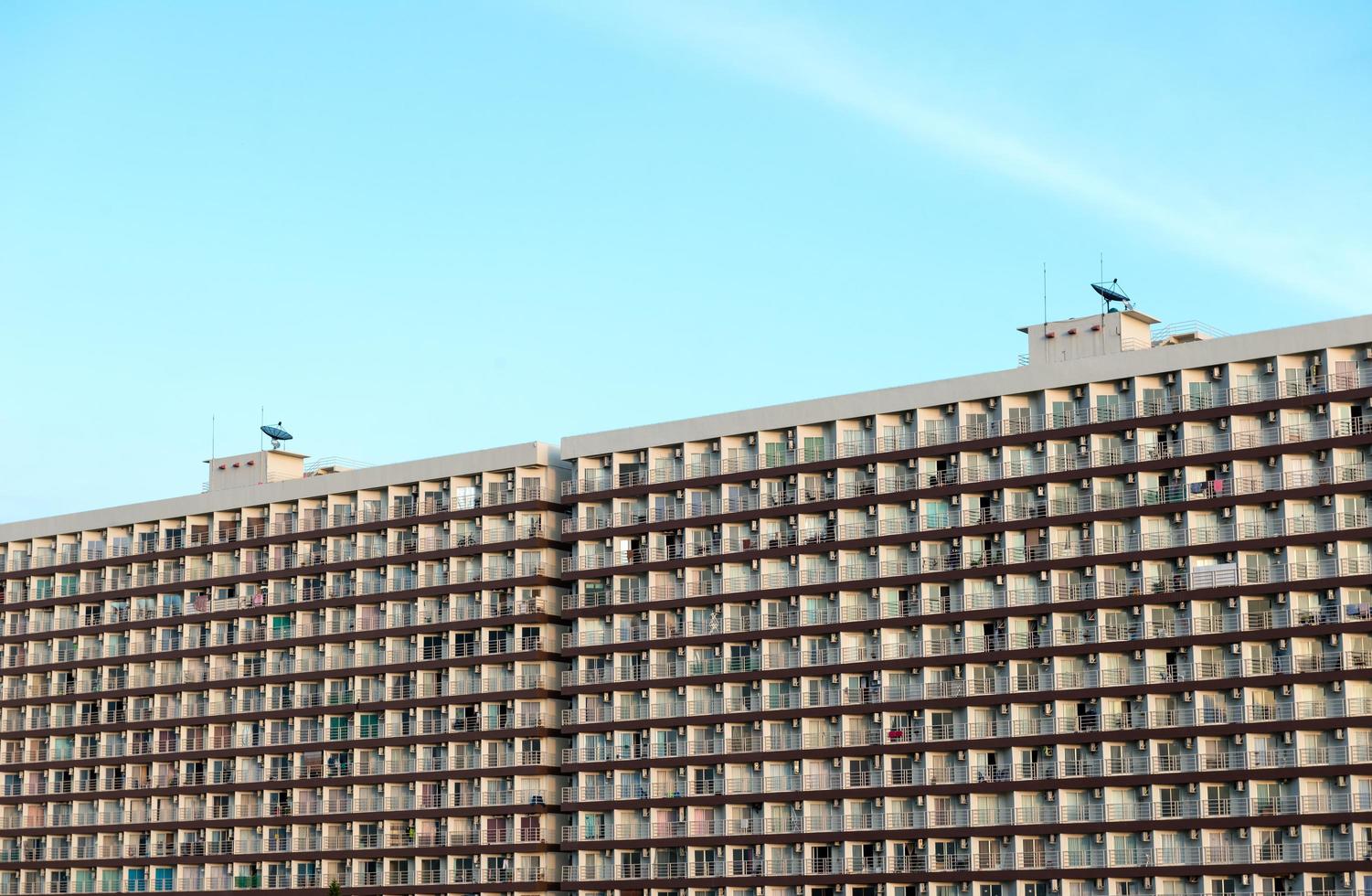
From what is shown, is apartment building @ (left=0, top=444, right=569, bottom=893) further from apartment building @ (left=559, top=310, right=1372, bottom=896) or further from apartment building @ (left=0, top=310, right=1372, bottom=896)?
apartment building @ (left=559, top=310, right=1372, bottom=896)

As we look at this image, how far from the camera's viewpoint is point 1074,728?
12850cm

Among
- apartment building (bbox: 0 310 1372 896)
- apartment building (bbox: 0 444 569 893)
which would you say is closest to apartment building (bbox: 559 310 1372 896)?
apartment building (bbox: 0 310 1372 896)

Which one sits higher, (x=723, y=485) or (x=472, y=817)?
(x=723, y=485)

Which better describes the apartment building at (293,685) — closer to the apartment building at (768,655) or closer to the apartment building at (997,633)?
the apartment building at (768,655)

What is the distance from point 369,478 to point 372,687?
15169mm

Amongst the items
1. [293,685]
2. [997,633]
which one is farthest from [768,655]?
[293,685]

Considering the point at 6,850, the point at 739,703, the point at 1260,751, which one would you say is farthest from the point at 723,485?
the point at 6,850

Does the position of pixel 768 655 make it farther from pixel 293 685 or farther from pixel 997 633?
pixel 293 685

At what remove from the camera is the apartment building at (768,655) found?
124188 mm

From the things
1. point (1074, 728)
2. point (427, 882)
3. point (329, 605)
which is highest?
point (329, 605)

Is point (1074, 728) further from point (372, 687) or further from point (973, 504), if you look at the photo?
point (372, 687)

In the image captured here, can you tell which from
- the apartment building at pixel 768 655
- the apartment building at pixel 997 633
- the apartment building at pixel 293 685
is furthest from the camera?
the apartment building at pixel 293 685

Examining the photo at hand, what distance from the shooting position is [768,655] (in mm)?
141125

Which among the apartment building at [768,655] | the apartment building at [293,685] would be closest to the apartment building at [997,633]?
the apartment building at [768,655]
